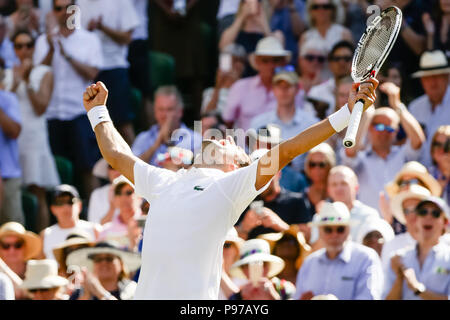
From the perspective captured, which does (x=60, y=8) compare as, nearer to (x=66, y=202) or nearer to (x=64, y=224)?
(x=66, y=202)

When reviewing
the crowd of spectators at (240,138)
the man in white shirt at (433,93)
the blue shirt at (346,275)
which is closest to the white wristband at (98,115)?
the crowd of spectators at (240,138)

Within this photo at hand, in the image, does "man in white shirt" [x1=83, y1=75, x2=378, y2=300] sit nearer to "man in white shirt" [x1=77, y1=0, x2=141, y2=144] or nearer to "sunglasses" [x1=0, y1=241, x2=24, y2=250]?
"sunglasses" [x1=0, y1=241, x2=24, y2=250]

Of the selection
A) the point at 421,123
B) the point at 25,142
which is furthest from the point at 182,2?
the point at 421,123

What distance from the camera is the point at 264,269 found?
8.98 m

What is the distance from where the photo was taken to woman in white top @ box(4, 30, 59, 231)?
1195 centimetres

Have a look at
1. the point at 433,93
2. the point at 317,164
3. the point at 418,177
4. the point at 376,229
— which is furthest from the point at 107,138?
the point at 433,93

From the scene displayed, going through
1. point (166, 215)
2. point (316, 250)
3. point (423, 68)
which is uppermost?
point (423, 68)

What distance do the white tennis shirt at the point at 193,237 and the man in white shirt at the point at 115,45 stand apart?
6.22m

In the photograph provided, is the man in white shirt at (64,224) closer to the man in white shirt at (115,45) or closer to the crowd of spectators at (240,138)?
the crowd of spectators at (240,138)

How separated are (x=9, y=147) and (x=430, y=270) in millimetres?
4779

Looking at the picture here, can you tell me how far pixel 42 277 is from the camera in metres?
9.24

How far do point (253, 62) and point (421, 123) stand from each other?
2.01 m

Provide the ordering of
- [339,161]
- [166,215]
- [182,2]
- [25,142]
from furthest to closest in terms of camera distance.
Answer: [182,2], [25,142], [339,161], [166,215]
